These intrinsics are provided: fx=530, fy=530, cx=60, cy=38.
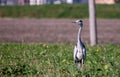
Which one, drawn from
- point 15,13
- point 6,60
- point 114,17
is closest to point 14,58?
point 6,60

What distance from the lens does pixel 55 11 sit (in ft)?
178

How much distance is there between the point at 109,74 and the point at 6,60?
3026 mm

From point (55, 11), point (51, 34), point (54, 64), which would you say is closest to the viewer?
point (54, 64)

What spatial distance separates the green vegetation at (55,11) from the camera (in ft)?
170

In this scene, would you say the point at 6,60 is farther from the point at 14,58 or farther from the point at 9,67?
the point at 9,67

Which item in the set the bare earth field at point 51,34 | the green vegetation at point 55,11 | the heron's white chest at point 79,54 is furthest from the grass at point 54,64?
the green vegetation at point 55,11

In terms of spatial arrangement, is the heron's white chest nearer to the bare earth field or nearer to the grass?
the grass

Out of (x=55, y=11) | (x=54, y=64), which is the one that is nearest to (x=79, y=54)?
(x=54, y=64)

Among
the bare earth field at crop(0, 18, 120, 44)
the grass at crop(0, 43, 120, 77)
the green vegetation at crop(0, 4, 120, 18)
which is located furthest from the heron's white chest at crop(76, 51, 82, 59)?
the green vegetation at crop(0, 4, 120, 18)

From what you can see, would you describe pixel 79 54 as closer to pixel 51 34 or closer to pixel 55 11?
pixel 51 34

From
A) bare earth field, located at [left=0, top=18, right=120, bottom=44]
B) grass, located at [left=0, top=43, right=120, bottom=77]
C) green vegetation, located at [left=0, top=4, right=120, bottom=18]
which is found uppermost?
grass, located at [left=0, top=43, right=120, bottom=77]

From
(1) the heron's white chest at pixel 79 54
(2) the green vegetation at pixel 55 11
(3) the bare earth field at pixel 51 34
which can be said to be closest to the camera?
(1) the heron's white chest at pixel 79 54

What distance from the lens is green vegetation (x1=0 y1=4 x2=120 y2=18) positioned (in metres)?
51.8

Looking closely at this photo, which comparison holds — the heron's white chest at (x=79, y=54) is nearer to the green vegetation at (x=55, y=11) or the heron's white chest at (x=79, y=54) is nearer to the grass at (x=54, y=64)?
the grass at (x=54, y=64)
